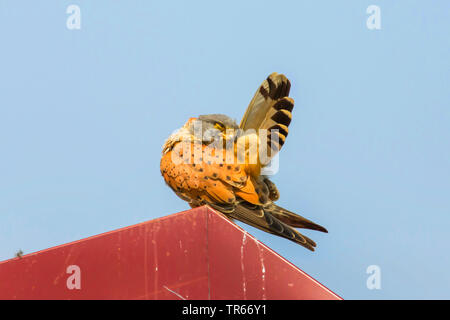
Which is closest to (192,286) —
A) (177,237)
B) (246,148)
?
(177,237)

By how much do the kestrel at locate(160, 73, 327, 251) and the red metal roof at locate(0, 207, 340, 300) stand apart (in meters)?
0.55

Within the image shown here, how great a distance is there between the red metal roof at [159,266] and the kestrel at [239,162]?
1.79 ft

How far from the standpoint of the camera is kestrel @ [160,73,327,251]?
265 centimetres

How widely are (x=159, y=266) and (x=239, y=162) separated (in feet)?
2.69

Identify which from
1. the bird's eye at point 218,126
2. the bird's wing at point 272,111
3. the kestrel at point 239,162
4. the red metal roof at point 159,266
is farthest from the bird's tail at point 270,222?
the red metal roof at point 159,266

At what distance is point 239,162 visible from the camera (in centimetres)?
273

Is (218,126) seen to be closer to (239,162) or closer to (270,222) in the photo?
(239,162)

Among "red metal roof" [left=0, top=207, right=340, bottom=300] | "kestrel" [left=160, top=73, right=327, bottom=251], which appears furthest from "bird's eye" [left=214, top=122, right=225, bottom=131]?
"red metal roof" [left=0, top=207, right=340, bottom=300]

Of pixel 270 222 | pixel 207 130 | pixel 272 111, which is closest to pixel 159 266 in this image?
pixel 270 222

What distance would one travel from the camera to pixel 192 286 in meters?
2.04

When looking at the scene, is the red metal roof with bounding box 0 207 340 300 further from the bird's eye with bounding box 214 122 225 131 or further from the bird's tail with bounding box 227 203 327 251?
the bird's eye with bounding box 214 122 225 131
